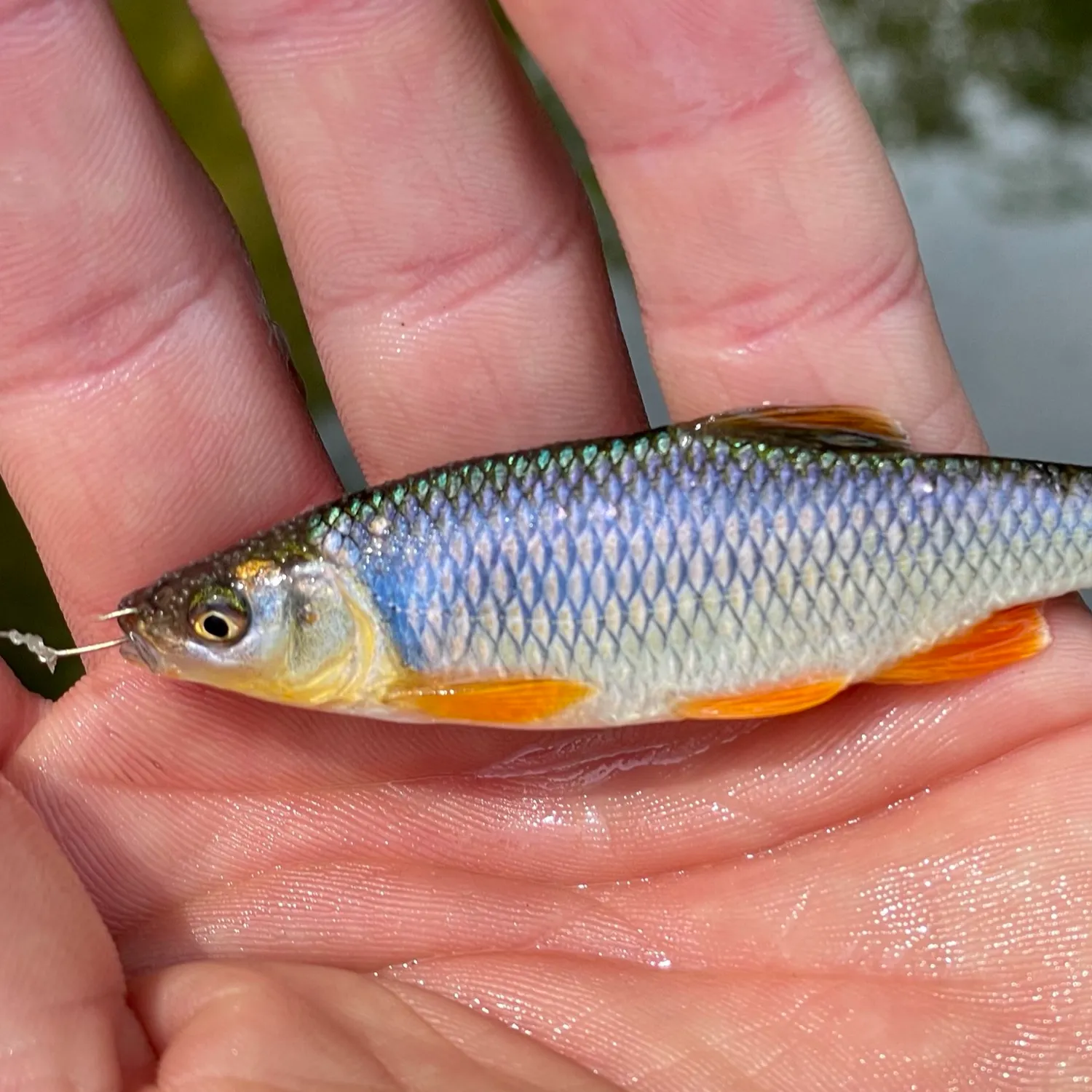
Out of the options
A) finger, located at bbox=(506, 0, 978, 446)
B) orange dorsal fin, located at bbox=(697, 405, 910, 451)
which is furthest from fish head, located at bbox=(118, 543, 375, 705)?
finger, located at bbox=(506, 0, 978, 446)

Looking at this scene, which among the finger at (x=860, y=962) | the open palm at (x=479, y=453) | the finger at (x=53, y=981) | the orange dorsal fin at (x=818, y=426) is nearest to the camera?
the finger at (x=53, y=981)

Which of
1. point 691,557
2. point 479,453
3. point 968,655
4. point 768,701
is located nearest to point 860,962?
point 768,701

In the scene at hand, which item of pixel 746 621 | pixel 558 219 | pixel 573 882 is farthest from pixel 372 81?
pixel 573 882

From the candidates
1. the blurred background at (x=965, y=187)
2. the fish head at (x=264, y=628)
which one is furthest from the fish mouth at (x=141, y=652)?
the blurred background at (x=965, y=187)

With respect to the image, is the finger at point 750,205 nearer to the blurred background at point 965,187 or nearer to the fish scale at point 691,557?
the fish scale at point 691,557

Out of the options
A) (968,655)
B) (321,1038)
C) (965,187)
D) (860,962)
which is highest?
(965,187)

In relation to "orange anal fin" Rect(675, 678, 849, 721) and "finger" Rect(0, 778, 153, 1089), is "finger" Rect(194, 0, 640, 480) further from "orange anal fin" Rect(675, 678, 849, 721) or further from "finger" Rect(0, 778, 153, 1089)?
"finger" Rect(0, 778, 153, 1089)

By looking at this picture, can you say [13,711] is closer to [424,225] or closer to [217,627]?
[217,627]
